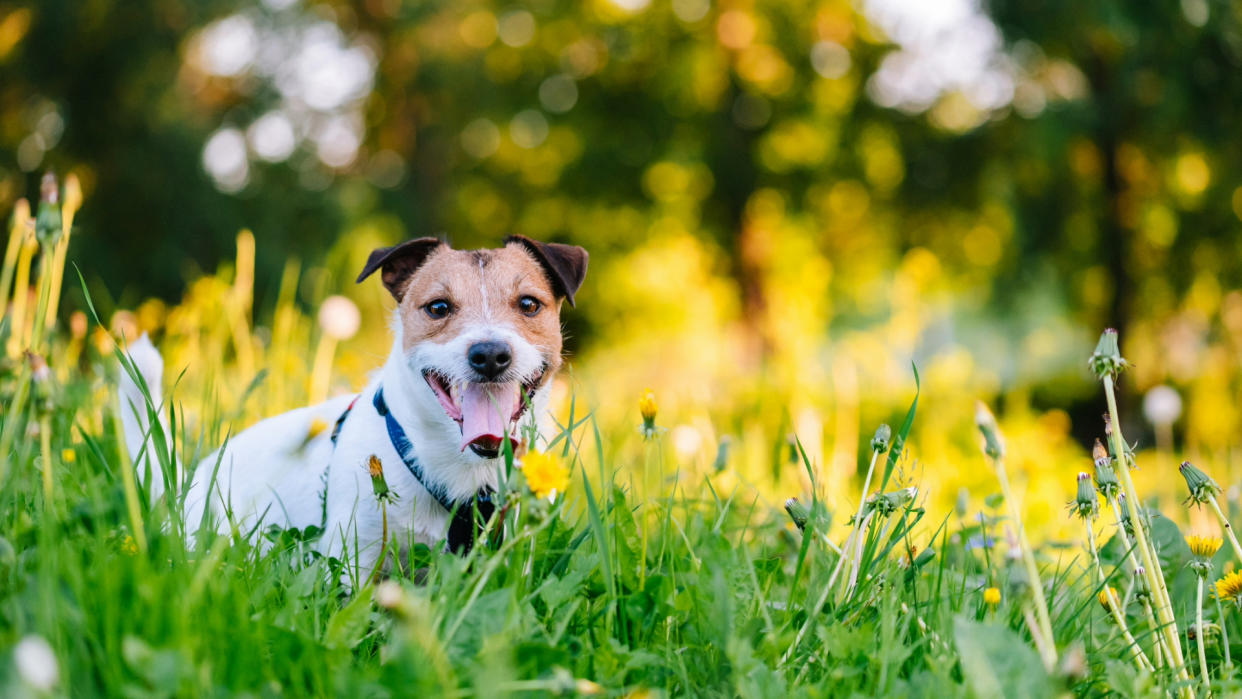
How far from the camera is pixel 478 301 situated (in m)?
2.95

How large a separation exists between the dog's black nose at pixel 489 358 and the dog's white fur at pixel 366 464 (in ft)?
0.10

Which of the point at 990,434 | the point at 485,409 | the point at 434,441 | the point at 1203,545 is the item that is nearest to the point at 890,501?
the point at 990,434

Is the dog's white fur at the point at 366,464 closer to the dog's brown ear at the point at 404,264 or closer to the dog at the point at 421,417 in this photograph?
the dog at the point at 421,417

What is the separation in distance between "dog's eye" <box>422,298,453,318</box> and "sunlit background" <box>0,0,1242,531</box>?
1.19m

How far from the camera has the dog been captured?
2.60 metres

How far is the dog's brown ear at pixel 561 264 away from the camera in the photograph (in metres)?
3.16

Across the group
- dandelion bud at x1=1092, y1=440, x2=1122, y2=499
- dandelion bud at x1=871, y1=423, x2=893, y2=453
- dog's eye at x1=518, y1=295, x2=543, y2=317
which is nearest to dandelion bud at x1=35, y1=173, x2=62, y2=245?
dog's eye at x1=518, y1=295, x2=543, y2=317

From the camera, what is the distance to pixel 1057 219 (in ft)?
33.9

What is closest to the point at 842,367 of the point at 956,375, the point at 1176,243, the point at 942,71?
the point at 956,375

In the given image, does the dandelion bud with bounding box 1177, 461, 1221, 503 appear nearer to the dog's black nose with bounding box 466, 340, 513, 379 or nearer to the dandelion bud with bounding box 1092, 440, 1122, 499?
the dandelion bud with bounding box 1092, 440, 1122, 499

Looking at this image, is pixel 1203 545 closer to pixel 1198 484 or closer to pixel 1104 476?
pixel 1198 484

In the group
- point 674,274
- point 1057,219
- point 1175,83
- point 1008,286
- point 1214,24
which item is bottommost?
point 674,274

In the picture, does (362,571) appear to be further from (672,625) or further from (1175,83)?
(1175,83)

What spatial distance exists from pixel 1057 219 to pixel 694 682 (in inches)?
395
